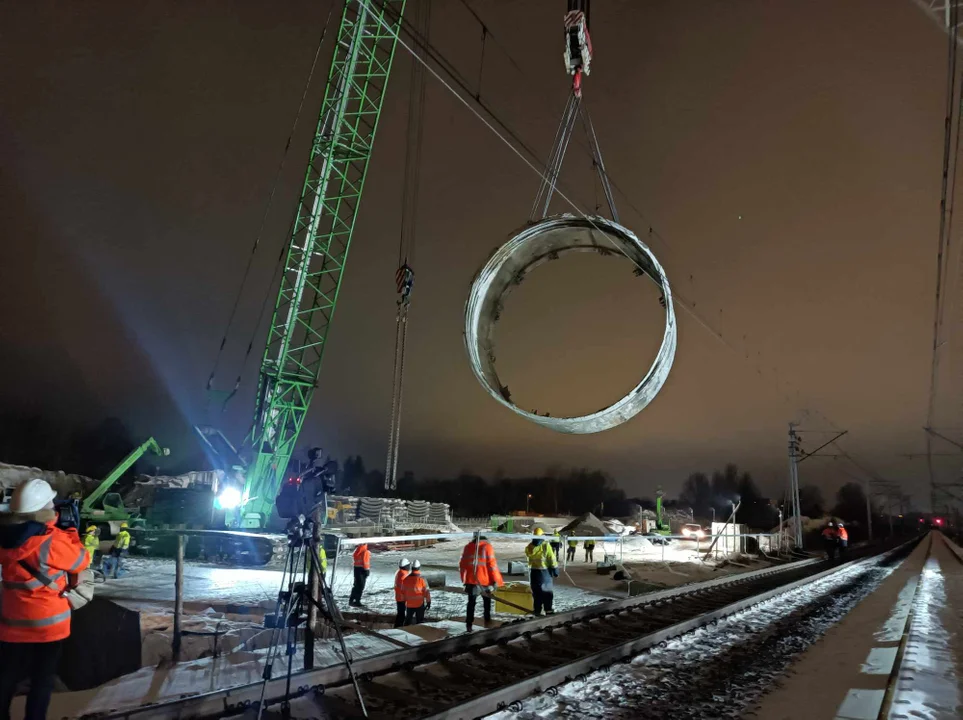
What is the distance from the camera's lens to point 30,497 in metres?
3.33

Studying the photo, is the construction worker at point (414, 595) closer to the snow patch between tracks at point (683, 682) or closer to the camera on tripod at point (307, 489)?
the snow patch between tracks at point (683, 682)

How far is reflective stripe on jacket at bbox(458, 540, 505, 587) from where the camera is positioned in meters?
7.88

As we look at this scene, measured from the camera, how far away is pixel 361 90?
2083 centimetres

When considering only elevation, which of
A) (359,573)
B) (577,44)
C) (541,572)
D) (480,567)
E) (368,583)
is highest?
(577,44)

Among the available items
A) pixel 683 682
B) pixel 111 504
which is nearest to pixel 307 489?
pixel 683 682

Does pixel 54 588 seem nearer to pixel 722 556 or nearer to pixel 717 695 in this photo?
pixel 717 695

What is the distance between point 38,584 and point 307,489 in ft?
5.79

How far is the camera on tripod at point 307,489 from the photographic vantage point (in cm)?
457

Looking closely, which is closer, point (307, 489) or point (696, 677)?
point (307, 489)

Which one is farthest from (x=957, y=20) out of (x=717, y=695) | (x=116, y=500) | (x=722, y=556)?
(x=116, y=500)

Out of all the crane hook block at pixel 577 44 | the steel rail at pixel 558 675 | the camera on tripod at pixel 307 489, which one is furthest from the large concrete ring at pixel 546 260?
the camera on tripod at pixel 307 489

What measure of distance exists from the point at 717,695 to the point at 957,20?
26.7 ft

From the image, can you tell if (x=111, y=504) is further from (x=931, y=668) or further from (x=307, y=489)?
(x=931, y=668)

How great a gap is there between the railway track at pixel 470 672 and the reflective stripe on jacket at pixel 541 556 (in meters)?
0.85
